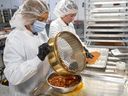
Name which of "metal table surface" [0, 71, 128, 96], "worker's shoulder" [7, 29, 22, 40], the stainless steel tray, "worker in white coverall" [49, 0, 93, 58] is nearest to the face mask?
"worker's shoulder" [7, 29, 22, 40]

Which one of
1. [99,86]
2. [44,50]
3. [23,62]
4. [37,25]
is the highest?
[37,25]

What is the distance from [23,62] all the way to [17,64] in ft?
0.15

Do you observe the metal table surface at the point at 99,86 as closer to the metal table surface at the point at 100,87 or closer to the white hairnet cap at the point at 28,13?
the metal table surface at the point at 100,87

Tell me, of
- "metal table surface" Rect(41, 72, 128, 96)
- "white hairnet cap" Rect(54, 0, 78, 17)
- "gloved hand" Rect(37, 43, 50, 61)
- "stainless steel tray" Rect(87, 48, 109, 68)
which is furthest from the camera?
"white hairnet cap" Rect(54, 0, 78, 17)

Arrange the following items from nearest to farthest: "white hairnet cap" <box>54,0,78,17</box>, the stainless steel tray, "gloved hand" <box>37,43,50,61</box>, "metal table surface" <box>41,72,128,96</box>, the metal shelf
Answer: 1. "gloved hand" <box>37,43,50,61</box>
2. "metal table surface" <box>41,72,128,96</box>
3. the stainless steel tray
4. the metal shelf
5. "white hairnet cap" <box>54,0,78,17</box>

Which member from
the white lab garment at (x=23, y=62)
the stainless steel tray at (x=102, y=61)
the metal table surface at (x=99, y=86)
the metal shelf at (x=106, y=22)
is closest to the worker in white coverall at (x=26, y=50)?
the white lab garment at (x=23, y=62)

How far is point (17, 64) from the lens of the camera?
1.12 metres

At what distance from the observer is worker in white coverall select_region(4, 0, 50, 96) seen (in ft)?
3.64

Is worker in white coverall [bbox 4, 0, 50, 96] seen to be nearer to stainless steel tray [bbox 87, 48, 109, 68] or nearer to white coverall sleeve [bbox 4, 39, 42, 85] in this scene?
white coverall sleeve [bbox 4, 39, 42, 85]

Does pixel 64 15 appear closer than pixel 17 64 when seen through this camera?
No

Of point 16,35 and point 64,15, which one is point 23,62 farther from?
point 64,15

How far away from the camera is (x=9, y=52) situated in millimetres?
1153

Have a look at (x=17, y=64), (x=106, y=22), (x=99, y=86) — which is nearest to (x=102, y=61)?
(x=99, y=86)

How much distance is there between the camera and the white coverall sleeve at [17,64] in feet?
3.60
